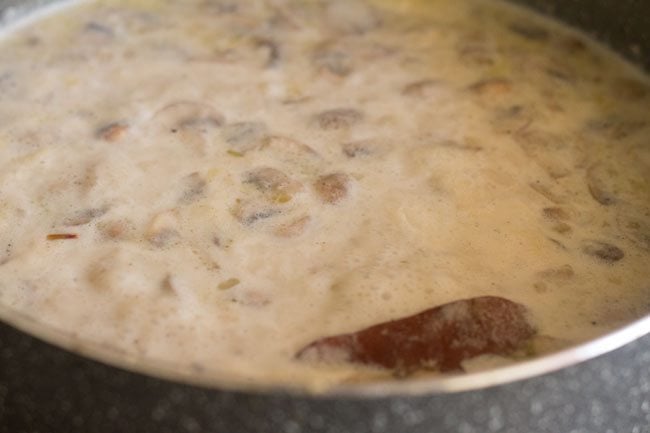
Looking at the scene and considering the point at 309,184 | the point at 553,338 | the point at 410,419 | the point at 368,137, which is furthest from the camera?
the point at 368,137

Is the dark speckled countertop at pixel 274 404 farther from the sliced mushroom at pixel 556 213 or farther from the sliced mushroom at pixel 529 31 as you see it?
the sliced mushroom at pixel 529 31

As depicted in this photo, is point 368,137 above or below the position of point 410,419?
below

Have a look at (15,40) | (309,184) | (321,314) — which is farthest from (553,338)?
(15,40)

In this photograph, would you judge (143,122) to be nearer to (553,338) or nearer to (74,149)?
(74,149)

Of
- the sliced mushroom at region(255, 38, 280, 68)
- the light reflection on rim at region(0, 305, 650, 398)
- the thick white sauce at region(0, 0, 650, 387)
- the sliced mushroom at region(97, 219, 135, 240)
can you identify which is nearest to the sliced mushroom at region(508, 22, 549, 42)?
the thick white sauce at region(0, 0, 650, 387)

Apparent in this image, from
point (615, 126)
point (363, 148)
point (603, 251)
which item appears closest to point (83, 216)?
point (363, 148)

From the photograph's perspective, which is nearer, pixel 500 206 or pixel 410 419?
pixel 410 419
